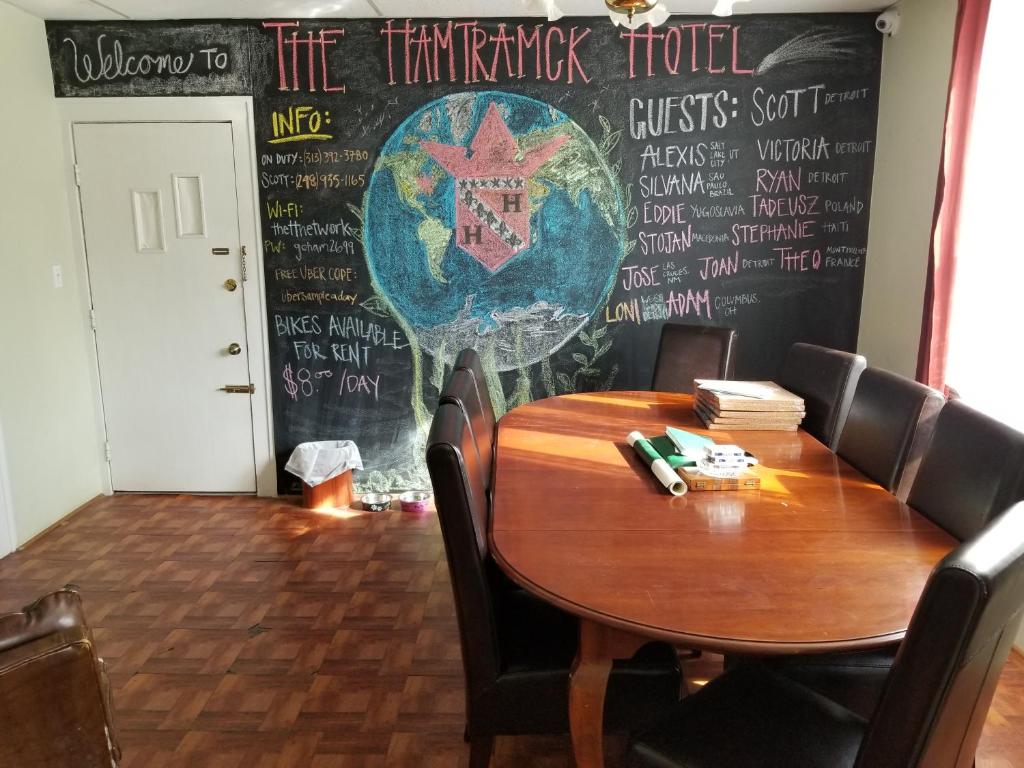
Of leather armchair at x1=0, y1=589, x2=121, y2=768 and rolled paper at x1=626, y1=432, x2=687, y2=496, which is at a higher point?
rolled paper at x1=626, y1=432, x2=687, y2=496

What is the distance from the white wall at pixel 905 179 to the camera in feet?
9.66

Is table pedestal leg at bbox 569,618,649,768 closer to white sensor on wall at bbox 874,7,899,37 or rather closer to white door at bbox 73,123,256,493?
white door at bbox 73,123,256,493

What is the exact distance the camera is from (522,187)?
3484 millimetres

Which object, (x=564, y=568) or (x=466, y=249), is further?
(x=466, y=249)

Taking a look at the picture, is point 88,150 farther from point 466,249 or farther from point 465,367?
point 465,367

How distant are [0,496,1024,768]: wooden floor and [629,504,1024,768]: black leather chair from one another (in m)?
0.70

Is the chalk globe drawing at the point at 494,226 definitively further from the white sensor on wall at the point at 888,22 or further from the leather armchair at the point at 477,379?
the white sensor on wall at the point at 888,22

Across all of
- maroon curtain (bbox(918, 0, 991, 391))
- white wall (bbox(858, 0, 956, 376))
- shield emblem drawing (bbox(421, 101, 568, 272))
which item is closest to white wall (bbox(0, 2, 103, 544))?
shield emblem drawing (bbox(421, 101, 568, 272))

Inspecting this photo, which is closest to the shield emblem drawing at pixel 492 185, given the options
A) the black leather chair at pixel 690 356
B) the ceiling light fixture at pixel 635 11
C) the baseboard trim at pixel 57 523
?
the black leather chair at pixel 690 356

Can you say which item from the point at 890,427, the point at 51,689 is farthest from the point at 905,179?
the point at 51,689

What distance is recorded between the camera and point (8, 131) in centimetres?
310

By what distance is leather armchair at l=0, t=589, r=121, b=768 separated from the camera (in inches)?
41.7

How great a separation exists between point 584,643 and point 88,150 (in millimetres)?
3455

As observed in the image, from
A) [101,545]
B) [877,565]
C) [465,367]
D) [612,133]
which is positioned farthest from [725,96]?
[101,545]
